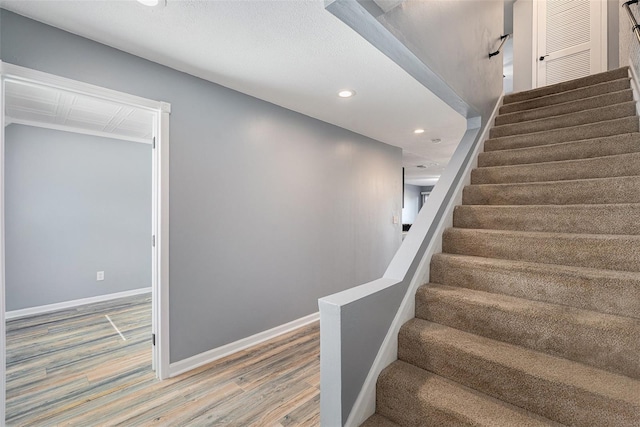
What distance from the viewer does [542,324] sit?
1.31 meters

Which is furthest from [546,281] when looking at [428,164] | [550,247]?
[428,164]

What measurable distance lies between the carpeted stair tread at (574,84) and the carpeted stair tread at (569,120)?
0.59m

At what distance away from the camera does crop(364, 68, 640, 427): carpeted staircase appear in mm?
1136

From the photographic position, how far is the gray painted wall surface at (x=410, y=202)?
11.7 meters

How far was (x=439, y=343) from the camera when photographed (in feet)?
4.66

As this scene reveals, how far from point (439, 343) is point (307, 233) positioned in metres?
2.11

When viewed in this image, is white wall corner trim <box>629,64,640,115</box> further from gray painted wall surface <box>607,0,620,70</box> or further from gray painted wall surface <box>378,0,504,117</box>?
gray painted wall surface <box>607,0,620,70</box>

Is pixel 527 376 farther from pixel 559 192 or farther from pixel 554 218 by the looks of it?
pixel 559 192

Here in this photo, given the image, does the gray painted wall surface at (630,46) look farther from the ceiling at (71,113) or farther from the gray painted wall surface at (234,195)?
the ceiling at (71,113)

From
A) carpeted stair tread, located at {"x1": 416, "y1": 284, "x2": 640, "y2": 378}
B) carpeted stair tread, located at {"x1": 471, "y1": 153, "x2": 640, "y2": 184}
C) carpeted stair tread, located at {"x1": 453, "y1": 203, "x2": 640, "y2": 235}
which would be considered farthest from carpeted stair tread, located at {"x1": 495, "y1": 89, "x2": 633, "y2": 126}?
carpeted stair tread, located at {"x1": 416, "y1": 284, "x2": 640, "y2": 378}

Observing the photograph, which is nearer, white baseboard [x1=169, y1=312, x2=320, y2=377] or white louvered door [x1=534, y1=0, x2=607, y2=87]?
white baseboard [x1=169, y1=312, x2=320, y2=377]

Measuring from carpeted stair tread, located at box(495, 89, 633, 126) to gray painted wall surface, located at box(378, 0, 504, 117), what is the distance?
22 cm

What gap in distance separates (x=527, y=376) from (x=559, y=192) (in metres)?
1.34

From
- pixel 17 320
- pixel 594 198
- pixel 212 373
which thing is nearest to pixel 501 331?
pixel 594 198
